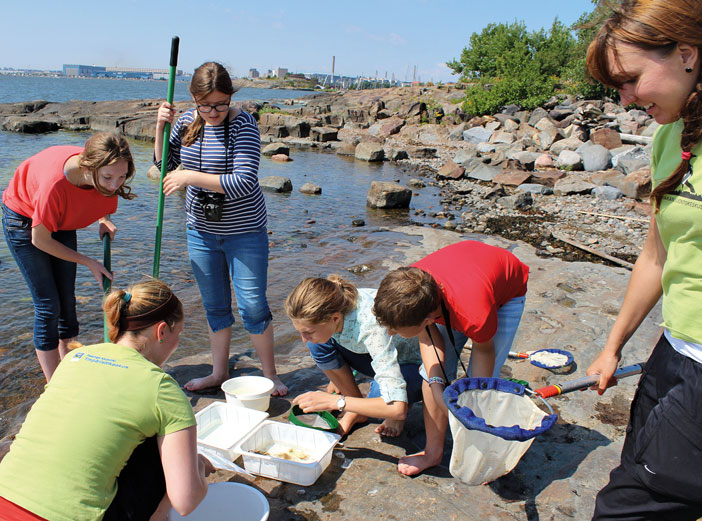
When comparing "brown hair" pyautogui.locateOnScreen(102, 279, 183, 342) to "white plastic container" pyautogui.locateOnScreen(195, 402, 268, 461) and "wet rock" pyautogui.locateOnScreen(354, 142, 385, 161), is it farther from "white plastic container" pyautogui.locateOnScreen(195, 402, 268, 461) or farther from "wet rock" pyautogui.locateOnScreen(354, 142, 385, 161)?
"wet rock" pyautogui.locateOnScreen(354, 142, 385, 161)

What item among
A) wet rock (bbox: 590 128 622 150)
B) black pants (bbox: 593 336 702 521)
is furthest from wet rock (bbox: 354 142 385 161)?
black pants (bbox: 593 336 702 521)

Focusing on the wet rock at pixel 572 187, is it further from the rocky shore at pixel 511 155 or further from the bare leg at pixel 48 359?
the bare leg at pixel 48 359

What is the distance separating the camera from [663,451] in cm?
158

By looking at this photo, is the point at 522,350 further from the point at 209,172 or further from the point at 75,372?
the point at 75,372

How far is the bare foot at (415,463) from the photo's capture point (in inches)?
106

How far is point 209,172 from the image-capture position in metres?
3.43

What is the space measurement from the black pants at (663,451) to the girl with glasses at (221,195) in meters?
2.36

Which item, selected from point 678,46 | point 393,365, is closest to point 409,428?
point 393,365

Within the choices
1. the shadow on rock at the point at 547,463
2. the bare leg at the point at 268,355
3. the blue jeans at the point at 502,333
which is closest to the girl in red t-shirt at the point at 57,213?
the bare leg at the point at 268,355

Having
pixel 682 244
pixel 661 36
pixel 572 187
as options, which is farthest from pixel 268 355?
pixel 572 187

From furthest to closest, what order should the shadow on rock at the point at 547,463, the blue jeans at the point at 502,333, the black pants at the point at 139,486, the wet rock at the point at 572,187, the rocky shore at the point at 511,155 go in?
the wet rock at the point at 572,187
the rocky shore at the point at 511,155
the blue jeans at the point at 502,333
the shadow on rock at the point at 547,463
the black pants at the point at 139,486

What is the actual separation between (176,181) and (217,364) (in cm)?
132

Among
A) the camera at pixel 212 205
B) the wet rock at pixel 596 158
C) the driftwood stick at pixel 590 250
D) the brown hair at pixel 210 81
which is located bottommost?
the driftwood stick at pixel 590 250

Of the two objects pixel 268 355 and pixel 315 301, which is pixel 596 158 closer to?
pixel 268 355
